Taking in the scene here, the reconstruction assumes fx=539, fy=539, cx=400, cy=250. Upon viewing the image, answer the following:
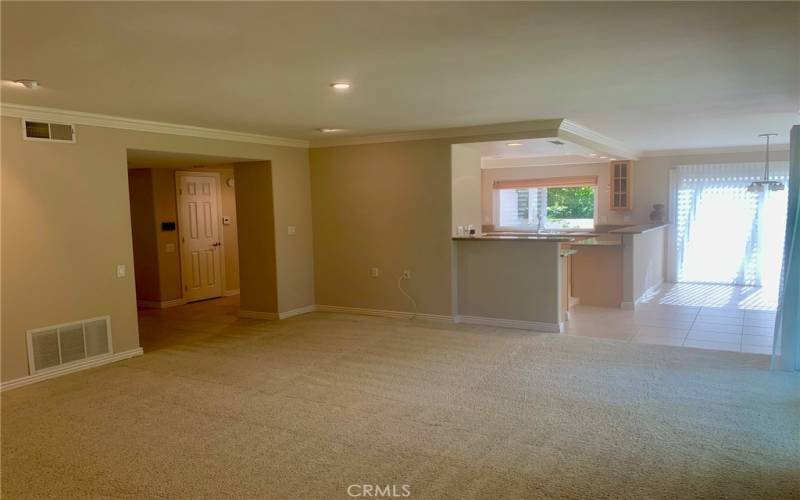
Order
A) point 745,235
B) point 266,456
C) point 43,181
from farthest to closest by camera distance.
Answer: point 745,235 < point 43,181 < point 266,456

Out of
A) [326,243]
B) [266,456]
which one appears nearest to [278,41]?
[266,456]

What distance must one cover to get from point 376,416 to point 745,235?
8076 millimetres

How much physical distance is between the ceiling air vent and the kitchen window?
7.78m

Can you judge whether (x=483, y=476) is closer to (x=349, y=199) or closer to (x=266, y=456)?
(x=266, y=456)

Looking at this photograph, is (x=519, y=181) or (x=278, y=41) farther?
(x=519, y=181)

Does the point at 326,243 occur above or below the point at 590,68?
below

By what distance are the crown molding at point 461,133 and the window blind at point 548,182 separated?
4476 mm

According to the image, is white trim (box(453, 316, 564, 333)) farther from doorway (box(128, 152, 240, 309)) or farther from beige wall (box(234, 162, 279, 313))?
doorway (box(128, 152, 240, 309))

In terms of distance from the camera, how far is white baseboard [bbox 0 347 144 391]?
4.40 metres

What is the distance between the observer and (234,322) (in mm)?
6812

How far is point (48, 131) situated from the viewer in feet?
15.0

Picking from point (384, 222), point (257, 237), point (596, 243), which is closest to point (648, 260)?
point (596, 243)

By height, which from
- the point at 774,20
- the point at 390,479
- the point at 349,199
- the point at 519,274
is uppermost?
the point at 774,20

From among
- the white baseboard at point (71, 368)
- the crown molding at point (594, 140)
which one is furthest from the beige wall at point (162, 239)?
the crown molding at point (594, 140)
